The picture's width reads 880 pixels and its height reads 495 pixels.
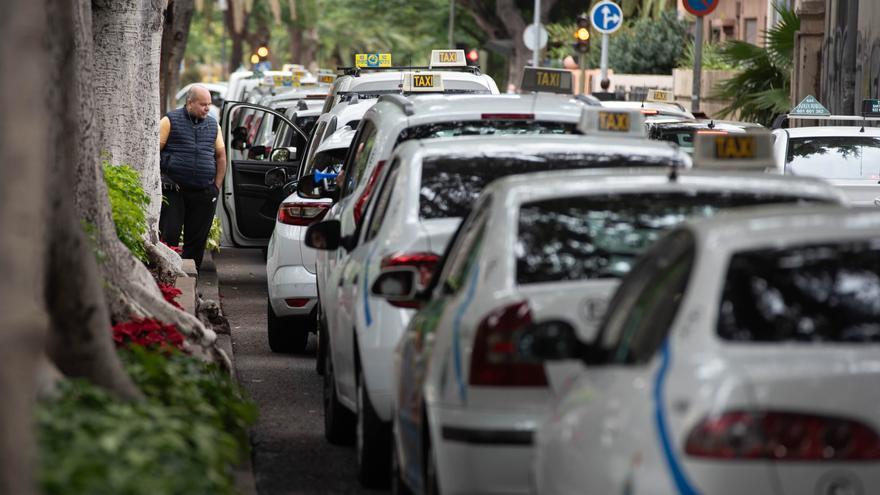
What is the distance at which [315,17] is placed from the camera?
238 ft

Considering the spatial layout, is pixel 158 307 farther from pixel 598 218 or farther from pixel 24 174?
pixel 24 174

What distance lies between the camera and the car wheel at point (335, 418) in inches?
386

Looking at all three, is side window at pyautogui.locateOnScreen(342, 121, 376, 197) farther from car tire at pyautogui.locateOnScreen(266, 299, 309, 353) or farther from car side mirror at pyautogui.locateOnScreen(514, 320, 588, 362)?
car side mirror at pyautogui.locateOnScreen(514, 320, 588, 362)

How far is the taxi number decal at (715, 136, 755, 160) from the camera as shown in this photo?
804 centimetres

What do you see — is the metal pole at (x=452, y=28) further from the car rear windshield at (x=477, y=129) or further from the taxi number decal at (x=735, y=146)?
the taxi number decal at (x=735, y=146)

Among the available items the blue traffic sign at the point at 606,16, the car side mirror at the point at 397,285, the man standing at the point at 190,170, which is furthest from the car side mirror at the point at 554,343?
the blue traffic sign at the point at 606,16

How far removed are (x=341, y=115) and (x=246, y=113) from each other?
45.3 ft

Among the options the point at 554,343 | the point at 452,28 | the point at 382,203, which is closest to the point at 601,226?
the point at 554,343

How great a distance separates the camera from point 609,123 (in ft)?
32.3

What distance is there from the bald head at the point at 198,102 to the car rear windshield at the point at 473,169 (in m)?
9.08

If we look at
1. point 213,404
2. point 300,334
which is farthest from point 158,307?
point 300,334

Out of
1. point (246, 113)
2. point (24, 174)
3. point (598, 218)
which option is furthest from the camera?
point (246, 113)

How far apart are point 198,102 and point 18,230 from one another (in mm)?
13521

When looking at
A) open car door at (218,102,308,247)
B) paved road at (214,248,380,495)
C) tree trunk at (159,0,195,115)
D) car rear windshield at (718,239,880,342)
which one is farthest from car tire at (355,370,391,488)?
tree trunk at (159,0,195,115)
